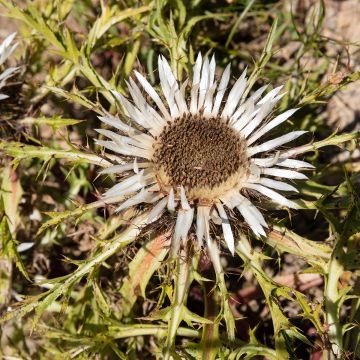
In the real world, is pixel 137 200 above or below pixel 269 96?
below

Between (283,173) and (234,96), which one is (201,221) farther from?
(234,96)

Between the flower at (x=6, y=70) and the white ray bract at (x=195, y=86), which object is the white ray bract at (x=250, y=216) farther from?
the flower at (x=6, y=70)

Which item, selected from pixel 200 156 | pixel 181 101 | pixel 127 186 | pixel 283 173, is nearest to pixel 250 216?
pixel 283 173

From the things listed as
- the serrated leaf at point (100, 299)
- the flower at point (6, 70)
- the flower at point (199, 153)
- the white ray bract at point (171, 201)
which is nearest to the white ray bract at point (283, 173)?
the flower at point (199, 153)

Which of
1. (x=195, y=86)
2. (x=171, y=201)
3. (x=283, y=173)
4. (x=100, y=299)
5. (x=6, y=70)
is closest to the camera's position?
(x=171, y=201)

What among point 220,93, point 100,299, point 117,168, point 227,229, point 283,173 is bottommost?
point 100,299

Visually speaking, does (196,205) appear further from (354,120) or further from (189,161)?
(354,120)

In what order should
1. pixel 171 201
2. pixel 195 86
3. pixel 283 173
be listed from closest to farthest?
pixel 171 201
pixel 283 173
pixel 195 86
